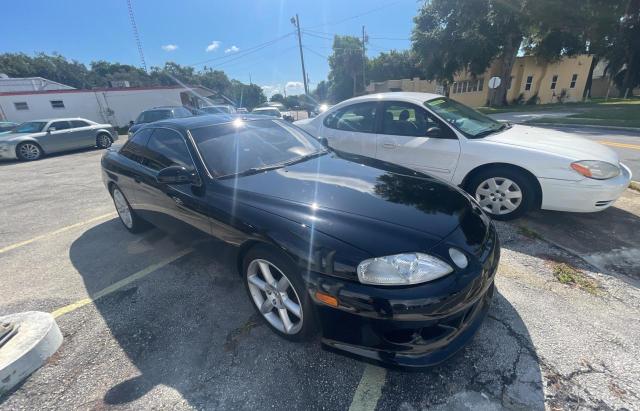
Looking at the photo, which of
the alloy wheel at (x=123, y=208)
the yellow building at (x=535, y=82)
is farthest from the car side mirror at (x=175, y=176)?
the yellow building at (x=535, y=82)

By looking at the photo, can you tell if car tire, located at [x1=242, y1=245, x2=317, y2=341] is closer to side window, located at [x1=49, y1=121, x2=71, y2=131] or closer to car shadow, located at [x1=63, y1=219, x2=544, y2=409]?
car shadow, located at [x1=63, y1=219, x2=544, y2=409]

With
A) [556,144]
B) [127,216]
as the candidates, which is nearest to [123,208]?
[127,216]

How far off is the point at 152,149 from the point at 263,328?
90.6 inches

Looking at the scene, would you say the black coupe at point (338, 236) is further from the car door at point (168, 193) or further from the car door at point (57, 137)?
the car door at point (57, 137)

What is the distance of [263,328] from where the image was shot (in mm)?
2305

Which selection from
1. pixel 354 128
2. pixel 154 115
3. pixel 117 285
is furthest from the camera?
pixel 154 115

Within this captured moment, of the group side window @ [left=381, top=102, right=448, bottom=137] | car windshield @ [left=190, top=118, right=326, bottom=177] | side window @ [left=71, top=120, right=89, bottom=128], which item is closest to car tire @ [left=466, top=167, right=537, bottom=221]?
side window @ [left=381, top=102, right=448, bottom=137]

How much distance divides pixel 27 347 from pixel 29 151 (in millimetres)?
12590

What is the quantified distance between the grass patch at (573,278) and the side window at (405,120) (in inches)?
76.4

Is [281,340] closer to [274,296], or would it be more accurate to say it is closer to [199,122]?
[274,296]

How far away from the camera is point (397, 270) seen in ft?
5.40

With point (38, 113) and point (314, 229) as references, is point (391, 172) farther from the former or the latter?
point (38, 113)

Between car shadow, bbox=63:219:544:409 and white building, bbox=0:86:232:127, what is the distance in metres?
27.3

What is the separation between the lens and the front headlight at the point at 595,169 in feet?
10.3
